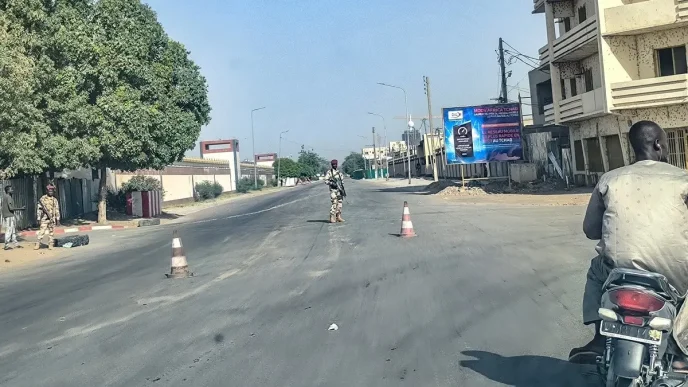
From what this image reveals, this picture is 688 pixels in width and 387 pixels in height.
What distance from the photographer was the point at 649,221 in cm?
405

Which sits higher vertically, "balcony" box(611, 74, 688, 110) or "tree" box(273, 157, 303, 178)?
"tree" box(273, 157, 303, 178)

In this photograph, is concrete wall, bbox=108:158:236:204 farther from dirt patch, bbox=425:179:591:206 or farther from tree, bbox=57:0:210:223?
dirt patch, bbox=425:179:591:206

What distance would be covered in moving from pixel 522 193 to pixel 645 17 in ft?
36.8

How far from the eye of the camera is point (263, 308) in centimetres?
813

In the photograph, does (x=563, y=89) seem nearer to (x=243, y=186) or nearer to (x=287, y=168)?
(x=243, y=186)

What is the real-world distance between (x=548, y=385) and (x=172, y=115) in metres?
27.9

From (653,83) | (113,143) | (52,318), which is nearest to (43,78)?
(113,143)

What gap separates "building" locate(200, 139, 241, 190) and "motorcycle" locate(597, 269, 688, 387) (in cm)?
8337

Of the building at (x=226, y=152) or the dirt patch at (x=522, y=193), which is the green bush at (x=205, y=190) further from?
the dirt patch at (x=522, y=193)

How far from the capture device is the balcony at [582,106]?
28.1 meters

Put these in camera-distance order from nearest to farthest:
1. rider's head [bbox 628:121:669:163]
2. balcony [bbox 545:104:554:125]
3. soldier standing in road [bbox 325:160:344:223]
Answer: rider's head [bbox 628:121:669:163]
soldier standing in road [bbox 325:160:344:223]
balcony [bbox 545:104:554:125]

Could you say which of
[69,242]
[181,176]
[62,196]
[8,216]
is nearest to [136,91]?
[62,196]

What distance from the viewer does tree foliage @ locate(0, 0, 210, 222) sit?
77.3 ft

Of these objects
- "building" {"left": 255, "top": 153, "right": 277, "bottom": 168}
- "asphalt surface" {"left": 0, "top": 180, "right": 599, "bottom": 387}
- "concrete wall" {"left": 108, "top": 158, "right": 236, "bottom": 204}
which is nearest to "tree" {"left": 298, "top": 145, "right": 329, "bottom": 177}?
"building" {"left": 255, "top": 153, "right": 277, "bottom": 168}
